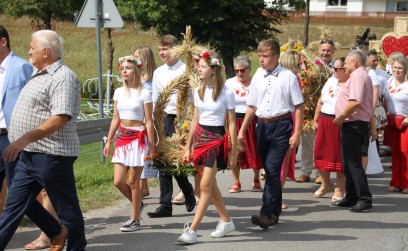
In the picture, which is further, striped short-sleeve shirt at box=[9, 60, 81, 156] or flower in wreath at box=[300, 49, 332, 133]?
flower in wreath at box=[300, 49, 332, 133]

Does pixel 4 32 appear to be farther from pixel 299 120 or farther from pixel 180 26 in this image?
pixel 180 26

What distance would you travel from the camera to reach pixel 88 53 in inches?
1860

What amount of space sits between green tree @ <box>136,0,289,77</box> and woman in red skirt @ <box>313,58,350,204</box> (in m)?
26.8

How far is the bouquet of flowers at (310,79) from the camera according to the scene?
11.7 metres

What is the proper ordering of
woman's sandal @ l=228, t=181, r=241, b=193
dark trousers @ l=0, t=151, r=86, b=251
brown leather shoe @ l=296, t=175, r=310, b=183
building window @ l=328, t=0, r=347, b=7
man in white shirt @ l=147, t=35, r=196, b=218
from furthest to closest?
building window @ l=328, t=0, r=347, b=7 < brown leather shoe @ l=296, t=175, r=310, b=183 < woman's sandal @ l=228, t=181, r=241, b=193 < man in white shirt @ l=147, t=35, r=196, b=218 < dark trousers @ l=0, t=151, r=86, b=251

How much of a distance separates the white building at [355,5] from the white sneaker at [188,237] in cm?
7783

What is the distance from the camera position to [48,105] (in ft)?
20.9

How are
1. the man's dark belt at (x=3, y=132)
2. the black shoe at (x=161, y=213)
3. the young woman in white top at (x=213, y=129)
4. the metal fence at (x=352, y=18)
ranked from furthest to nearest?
the metal fence at (x=352, y=18) < the black shoe at (x=161, y=213) < the young woman in white top at (x=213, y=129) < the man's dark belt at (x=3, y=132)

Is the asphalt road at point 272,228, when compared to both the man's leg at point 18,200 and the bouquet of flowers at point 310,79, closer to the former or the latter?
the man's leg at point 18,200

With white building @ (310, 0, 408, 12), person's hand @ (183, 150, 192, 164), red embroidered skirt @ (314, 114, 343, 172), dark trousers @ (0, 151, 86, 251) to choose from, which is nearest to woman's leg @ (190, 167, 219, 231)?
person's hand @ (183, 150, 192, 164)

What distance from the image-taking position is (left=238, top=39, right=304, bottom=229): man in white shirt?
844cm

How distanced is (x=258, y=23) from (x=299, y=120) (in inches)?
1206

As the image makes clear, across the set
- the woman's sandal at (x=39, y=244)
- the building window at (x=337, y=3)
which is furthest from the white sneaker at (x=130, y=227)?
the building window at (x=337, y=3)

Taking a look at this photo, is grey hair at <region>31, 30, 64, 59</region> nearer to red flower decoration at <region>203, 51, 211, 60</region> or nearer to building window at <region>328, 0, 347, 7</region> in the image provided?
red flower decoration at <region>203, 51, 211, 60</region>
